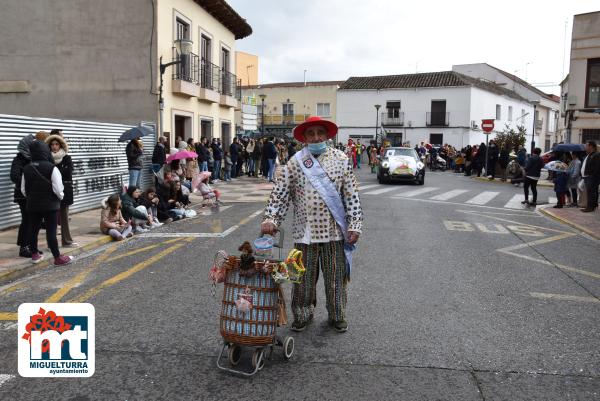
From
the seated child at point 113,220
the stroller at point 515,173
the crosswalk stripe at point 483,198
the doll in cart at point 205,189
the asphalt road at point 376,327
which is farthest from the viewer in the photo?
the stroller at point 515,173

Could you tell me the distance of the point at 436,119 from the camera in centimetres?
4775

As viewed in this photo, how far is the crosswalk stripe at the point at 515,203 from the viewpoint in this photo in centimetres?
1462

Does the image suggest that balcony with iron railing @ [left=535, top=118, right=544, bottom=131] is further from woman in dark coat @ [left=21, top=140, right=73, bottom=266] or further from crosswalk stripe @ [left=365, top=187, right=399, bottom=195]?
woman in dark coat @ [left=21, top=140, right=73, bottom=266]

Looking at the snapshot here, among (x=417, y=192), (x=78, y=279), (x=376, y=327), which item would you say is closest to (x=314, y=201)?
(x=376, y=327)

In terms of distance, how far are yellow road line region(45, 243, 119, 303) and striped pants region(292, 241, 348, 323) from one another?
2.73 meters

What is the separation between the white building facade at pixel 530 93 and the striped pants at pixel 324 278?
58684mm

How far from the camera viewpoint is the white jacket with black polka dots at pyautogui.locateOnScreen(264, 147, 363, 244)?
4.40 m

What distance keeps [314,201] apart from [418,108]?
45821 millimetres

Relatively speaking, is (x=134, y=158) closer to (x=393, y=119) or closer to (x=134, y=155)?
(x=134, y=155)

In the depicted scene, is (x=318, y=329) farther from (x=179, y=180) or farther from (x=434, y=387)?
(x=179, y=180)

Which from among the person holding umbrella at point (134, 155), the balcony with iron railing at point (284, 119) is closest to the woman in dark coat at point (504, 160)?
the person holding umbrella at point (134, 155)

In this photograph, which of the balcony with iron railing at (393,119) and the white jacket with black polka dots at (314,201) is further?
the balcony with iron railing at (393,119)

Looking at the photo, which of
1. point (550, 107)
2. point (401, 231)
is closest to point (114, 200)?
point (401, 231)

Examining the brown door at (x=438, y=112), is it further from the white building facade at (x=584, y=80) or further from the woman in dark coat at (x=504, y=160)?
the woman in dark coat at (x=504, y=160)
